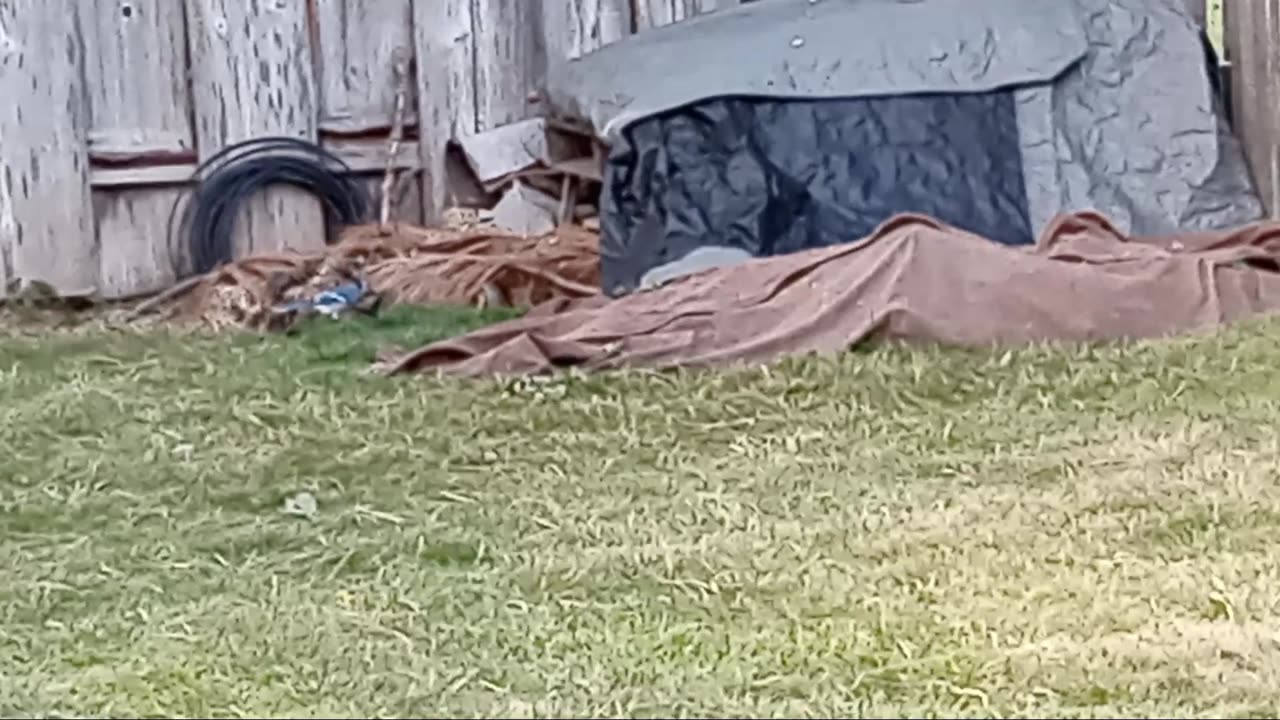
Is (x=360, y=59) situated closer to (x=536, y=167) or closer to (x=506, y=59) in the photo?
(x=506, y=59)

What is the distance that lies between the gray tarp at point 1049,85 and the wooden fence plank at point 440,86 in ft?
1.77

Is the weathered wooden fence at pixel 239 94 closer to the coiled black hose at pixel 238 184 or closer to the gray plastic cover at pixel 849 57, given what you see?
the coiled black hose at pixel 238 184

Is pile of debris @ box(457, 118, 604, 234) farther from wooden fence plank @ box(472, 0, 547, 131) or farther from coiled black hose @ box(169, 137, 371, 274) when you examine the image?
coiled black hose @ box(169, 137, 371, 274)

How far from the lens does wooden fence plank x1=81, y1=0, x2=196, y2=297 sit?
417 centimetres

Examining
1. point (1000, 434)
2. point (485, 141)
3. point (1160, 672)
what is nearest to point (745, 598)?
point (1160, 672)

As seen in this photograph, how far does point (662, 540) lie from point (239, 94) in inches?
110

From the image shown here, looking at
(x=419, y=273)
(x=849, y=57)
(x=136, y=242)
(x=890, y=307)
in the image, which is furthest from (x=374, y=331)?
(x=849, y=57)

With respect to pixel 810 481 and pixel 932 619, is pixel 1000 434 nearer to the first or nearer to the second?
pixel 810 481

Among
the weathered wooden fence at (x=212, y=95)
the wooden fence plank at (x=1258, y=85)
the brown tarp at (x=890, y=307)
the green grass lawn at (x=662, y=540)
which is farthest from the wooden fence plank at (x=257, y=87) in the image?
the wooden fence plank at (x=1258, y=85)

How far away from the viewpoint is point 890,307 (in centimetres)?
285

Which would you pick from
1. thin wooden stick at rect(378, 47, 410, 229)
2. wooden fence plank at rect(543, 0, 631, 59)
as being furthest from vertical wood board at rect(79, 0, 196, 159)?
wooden fence plank at rect(543, 0, 631, 59)

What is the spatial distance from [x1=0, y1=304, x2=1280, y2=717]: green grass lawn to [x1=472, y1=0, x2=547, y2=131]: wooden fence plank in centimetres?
171

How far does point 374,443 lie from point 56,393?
2.27ft

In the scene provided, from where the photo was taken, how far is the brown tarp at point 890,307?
283 cm
